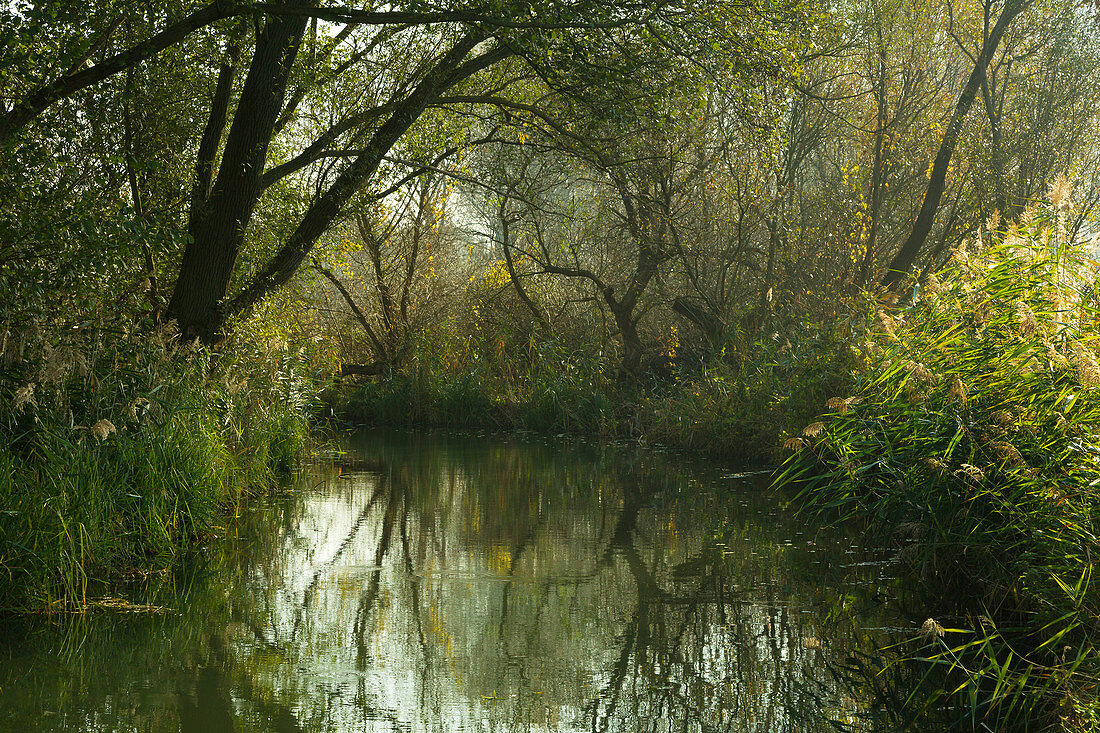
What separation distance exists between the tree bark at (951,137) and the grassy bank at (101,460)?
8.60 meters

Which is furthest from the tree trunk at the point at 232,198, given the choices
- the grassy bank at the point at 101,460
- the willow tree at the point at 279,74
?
the grassy bank at the point at 101,460

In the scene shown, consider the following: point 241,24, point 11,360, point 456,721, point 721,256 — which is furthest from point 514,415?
point 456,721

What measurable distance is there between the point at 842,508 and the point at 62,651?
6763mm

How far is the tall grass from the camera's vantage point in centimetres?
406

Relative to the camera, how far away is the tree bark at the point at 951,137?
39.8ft

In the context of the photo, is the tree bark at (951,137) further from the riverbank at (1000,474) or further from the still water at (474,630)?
the riverbank at (1000,474)

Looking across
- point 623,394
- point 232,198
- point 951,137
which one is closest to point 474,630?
point 232,198

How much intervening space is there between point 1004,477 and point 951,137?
8.76 meters

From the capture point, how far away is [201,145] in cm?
1022

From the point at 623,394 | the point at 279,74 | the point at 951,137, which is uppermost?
the point at 951,137

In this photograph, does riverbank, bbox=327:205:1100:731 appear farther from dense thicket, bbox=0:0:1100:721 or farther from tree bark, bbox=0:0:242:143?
tree bark, bbox=0:0:242:143

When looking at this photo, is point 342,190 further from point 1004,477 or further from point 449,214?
point 449,214

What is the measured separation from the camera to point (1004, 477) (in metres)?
4.86

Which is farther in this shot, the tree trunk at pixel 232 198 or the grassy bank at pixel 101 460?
the tree trunk at pixel 232 198
